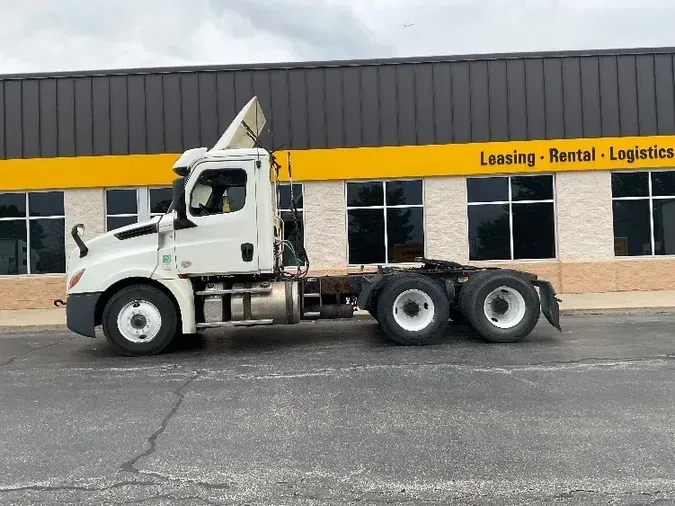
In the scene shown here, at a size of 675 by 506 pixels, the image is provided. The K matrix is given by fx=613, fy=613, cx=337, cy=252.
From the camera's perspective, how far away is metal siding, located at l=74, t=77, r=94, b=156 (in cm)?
1716

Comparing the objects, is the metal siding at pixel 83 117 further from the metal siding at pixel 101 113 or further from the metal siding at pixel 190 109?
the metal siding at pixel 190 109

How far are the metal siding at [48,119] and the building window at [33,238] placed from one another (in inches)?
48.4

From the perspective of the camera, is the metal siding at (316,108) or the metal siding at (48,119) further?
the metal siding at (48,119)

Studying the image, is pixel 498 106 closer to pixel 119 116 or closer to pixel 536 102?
pixel 536 102

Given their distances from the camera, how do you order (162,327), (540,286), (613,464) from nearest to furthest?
1. (613,464)
2. (162,327)
3. (540,286)

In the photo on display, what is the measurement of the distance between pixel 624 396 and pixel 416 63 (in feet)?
41.5

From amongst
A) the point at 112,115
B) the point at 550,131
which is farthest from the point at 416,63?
the point at 112,115

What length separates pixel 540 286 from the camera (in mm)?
9945

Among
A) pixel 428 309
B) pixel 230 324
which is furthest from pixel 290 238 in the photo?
pixel 428 309

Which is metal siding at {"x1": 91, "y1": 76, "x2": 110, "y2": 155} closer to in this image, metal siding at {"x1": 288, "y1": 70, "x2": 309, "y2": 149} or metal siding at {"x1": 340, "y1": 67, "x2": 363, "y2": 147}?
metal siding at {"x1": 288, "y1": 70, "x2": 309, "y2": 149}

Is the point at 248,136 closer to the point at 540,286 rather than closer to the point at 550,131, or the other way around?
the point at 540,286

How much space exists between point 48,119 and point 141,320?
10574 millimetres

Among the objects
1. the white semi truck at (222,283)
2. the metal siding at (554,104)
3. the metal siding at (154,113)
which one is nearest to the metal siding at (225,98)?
the metal siding at (154,113)

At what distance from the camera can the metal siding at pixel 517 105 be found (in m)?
17.0
